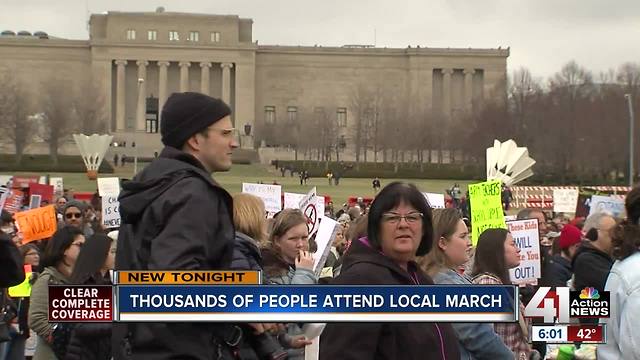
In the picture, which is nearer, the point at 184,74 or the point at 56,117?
the point at 56,117

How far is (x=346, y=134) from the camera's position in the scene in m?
112

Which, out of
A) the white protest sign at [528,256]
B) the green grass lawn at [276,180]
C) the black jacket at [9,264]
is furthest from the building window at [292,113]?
the black jacket at [9,264]

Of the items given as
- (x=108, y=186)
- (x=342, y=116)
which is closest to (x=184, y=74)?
(x=342, y=116)

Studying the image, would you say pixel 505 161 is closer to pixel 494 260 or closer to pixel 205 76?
pixel 494 260

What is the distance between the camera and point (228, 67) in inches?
4508

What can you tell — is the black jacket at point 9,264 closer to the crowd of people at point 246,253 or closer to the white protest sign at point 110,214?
the crowd of people at point 246,253

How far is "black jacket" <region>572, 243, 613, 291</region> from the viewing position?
25.1 feet

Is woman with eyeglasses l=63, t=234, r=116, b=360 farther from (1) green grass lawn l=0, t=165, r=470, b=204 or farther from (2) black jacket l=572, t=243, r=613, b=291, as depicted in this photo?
(1) green grass lawn l=0, t=165, r=470, b=204

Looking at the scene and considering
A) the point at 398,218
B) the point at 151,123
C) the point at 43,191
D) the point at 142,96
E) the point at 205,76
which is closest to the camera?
the point at 398,218

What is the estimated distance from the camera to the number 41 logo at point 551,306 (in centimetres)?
414

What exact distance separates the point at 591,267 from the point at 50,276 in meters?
3.42

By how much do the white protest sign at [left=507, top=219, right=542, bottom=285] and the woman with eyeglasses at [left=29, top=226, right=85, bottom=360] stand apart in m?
4.77

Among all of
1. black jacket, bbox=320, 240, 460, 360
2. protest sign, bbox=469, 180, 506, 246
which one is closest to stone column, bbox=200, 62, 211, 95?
protest sign, bbox=469, 180, 506, 246

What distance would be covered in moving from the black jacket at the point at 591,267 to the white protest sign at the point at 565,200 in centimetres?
2126
